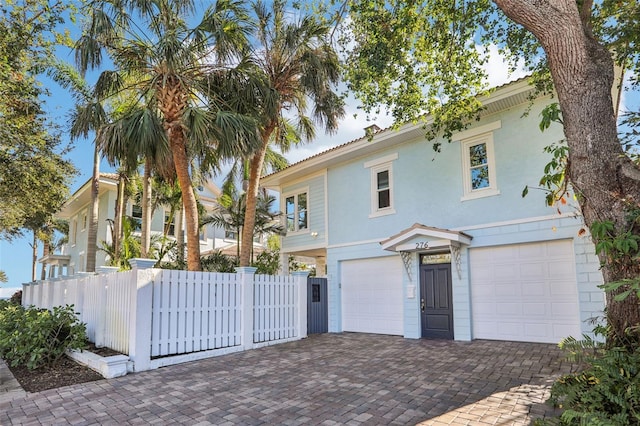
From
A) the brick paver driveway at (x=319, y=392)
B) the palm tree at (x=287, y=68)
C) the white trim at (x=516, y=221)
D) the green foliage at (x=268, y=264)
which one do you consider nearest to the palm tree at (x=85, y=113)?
the palm tree at (x=287, y=68)

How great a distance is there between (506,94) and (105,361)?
987cm

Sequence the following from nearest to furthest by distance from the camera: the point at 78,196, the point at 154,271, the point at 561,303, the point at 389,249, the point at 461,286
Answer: the point at 154,271 → the point at 561,303 → the point at 461,286 → the point at 389,249 → the point at 78,196

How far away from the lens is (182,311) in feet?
24.7

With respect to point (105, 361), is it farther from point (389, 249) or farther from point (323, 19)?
point (323, 19)

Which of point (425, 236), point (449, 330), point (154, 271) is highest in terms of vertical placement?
point (425, 236)

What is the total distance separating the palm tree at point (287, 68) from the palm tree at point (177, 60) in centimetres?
107

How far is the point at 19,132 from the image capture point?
401 inches

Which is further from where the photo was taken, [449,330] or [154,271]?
[449,330]

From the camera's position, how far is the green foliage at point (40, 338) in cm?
681

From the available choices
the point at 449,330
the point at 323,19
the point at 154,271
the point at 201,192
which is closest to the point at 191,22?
the point at 323,19

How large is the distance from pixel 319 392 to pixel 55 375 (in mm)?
4583

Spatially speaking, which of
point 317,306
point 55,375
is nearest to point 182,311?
point 55,375

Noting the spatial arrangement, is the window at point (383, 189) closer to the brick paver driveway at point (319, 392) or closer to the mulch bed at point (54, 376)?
the brick paver driveway at point (319, 392)

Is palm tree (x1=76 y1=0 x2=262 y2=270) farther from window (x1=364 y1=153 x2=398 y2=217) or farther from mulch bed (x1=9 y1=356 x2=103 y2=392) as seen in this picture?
window (x1=364 y1=153 x2=398 y2=217)
